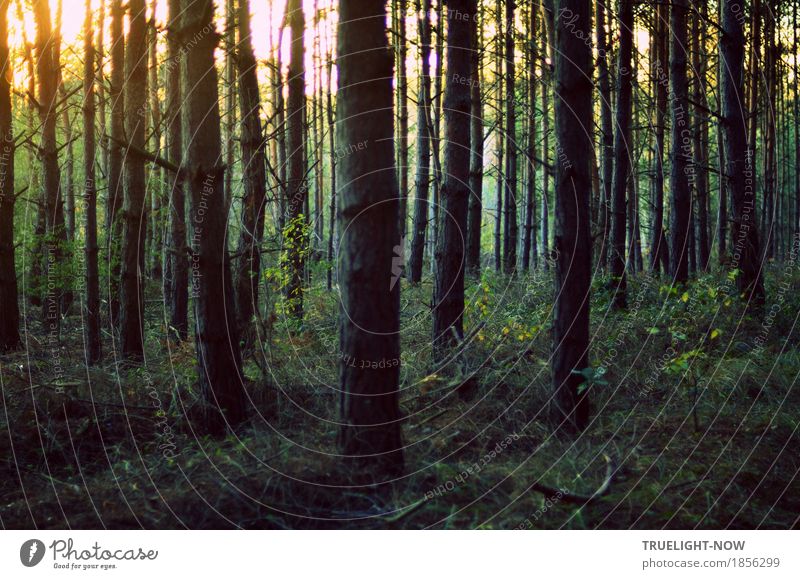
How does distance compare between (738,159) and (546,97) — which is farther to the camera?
(546,97)

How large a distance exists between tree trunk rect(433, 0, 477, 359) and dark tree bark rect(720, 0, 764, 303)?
4285mm

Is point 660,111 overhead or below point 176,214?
overhead

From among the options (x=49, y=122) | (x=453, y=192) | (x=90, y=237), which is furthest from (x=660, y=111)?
(x=49, y=122)

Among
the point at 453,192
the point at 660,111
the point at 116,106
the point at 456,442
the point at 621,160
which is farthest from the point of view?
the point at 660,111

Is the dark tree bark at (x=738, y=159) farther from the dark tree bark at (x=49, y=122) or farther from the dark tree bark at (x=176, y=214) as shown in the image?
the dark tree bark at (x=49, y=122)

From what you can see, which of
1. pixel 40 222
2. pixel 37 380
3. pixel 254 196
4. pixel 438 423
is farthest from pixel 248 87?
pixel 40 222

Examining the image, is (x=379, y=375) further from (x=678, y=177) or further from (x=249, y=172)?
(x=678, y=177)

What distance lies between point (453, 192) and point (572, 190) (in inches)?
88.7

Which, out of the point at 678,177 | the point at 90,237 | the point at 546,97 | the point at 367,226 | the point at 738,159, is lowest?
the point at 367,226

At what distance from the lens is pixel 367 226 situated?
14.7 ft

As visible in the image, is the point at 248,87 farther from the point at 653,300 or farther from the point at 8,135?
the point at 653,300

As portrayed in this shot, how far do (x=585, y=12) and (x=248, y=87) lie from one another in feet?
17.4

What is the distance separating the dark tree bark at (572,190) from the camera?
18.4 feet

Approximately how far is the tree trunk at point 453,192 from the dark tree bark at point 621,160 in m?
4.21
